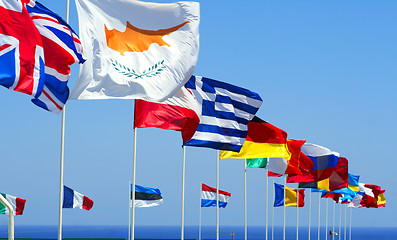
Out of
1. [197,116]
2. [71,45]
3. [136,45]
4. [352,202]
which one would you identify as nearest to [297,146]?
[197,116]

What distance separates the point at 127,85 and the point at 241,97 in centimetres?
875

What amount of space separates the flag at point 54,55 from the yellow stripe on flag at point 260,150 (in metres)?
15.3

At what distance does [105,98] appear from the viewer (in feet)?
52.6

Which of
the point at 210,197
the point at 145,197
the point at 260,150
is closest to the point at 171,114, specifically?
the point at 260,150

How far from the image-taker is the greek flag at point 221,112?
77.9 feet

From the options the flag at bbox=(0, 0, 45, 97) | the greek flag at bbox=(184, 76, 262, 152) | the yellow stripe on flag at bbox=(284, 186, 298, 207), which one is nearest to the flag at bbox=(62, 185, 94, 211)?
the greek flag at bbox=(184, 76, 262, 152)

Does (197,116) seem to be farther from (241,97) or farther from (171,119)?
(241,97)

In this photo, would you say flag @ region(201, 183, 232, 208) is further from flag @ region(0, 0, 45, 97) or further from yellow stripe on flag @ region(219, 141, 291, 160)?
flag @ region(0, 0, 45, 97)

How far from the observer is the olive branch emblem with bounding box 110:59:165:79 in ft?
54.4

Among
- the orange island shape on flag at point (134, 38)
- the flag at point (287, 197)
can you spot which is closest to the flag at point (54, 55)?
the orange island shape on flag at point (134, 38)

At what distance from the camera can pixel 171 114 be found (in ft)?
67.8

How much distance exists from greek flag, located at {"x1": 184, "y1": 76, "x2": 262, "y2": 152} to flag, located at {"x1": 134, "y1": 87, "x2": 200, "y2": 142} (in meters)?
2.45

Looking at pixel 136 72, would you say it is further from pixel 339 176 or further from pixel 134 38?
pixel 339 176

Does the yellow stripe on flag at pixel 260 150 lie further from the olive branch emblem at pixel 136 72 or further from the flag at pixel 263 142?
the olive branch emblem at pixel 136 72
